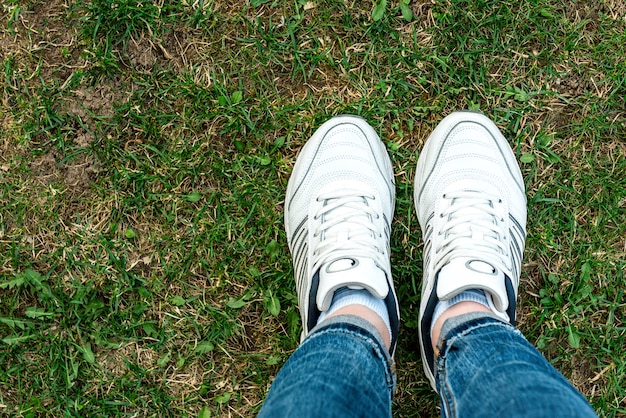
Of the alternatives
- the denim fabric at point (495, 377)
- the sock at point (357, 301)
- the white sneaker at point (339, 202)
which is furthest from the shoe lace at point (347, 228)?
the denim fabric at point (495, 377)

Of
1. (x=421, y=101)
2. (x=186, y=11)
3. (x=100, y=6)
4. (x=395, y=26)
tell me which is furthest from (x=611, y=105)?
(x=100, y=6)

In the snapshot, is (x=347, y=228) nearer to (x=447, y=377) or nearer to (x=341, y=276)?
(x=341, y=276)

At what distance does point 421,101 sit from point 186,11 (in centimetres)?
98

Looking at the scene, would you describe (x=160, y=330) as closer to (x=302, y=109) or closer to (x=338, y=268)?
(x=338, y=268)

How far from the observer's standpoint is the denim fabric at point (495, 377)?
1.21 meters

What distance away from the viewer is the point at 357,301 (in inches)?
68.7

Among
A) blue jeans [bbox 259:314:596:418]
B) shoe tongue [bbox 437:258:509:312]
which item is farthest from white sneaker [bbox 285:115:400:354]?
blue jeans [bbox 259:314:596:418]

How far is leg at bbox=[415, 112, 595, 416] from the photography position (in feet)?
4.20

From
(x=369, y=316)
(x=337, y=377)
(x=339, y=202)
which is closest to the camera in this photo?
(x=337, y=377)

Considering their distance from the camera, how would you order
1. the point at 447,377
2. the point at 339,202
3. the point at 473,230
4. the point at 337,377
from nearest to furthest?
the point at 337,377 < the point at 447,377 < the point at 473,230 < the point at 339,202

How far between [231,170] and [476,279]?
99cm

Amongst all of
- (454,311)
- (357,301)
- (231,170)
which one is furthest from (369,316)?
(231,170)

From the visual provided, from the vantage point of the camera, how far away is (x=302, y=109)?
6.82 ft

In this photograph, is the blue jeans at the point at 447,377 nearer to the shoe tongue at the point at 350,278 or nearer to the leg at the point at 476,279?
the leg at the point at 476,279
